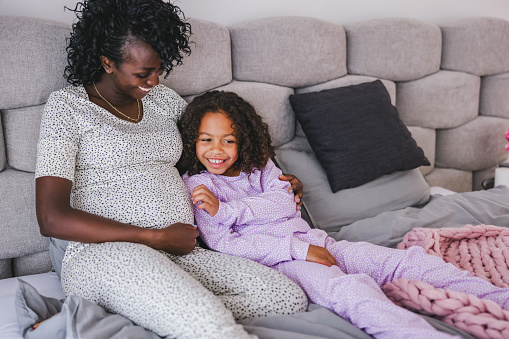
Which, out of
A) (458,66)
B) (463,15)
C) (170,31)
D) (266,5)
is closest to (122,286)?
(170,31)

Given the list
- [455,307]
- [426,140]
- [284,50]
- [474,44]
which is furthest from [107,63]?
[474,44]

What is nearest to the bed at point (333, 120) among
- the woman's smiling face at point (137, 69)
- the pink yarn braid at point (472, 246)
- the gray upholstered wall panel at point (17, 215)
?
the gray upholstered wall panel at point (17, 215)

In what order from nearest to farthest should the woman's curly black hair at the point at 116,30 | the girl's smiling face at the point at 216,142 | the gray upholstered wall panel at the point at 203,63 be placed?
the woman's curly black hair at the point at 116,30
the girl's smiling face at the point at 216,142
the gray upholstered wall panel at the point at 203,63

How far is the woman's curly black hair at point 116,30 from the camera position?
4.58 ft

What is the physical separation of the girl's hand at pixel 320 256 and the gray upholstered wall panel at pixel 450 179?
1.27 metres

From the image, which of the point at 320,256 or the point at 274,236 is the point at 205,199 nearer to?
the point at 274,236

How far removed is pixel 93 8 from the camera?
1.41 m

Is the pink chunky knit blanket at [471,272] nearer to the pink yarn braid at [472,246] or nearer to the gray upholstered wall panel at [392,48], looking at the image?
the pink yarn braid at [472,246]

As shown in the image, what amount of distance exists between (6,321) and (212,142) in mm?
764

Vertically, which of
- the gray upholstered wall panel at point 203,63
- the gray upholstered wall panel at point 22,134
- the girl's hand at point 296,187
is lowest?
the girl's hand at point 296,187

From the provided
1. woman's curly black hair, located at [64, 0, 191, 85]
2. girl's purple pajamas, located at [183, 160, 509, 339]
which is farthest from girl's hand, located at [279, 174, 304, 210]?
woman's curly black hair, located at [64, 0, 191, 85]

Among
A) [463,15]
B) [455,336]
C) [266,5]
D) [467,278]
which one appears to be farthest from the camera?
[463,15]

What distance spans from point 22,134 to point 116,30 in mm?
443

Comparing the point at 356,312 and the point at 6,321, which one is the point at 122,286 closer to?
the point at 6,321
